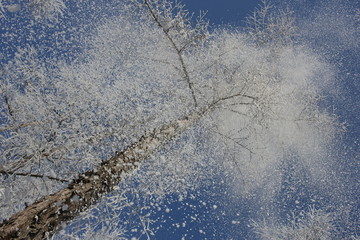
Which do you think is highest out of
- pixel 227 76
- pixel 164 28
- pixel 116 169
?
pixel 227 76

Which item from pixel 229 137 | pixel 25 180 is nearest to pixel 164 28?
pixel 229 137

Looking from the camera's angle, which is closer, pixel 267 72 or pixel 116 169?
pixel 116 169

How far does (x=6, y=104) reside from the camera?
5.00 m

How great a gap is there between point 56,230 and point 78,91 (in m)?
4.04

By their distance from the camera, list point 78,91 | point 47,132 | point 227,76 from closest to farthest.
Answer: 1. point 47,132
2. point 78,91
3. point 227,76

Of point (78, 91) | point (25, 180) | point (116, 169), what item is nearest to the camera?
point (116, 169)

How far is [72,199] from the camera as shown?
9.82 feet

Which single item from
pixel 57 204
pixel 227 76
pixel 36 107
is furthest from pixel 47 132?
pixel 227 76

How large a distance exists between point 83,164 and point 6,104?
1939mm

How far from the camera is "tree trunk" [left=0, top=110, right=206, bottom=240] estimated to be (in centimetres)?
247

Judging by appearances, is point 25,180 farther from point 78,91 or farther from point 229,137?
point 229,137

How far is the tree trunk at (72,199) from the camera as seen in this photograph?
2.47 m

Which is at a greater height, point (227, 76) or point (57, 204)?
point (227, 76)

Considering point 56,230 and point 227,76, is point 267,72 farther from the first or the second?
point 56,230
